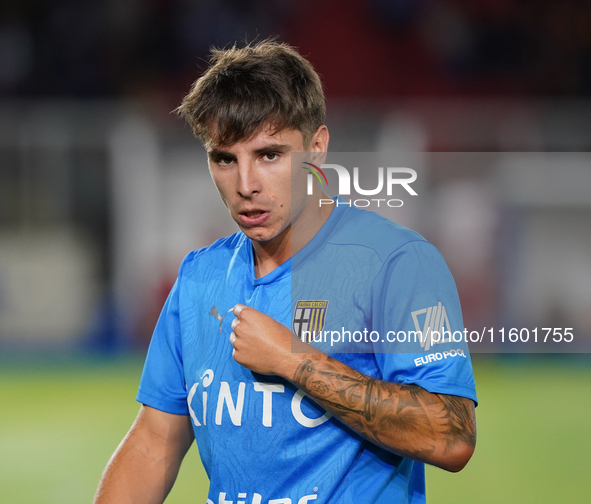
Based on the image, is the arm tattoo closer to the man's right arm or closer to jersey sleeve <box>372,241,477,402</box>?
jersey sleeve <box>372,241,477,402</box>

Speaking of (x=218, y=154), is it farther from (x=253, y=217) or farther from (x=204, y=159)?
(x=204, y=159)

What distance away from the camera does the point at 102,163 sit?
10414 mm

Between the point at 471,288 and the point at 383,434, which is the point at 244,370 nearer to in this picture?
the point at 383,434

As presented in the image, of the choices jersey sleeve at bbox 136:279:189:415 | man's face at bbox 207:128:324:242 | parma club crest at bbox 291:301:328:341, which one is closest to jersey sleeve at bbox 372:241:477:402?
parma club crest at bbox 291:301:328:341

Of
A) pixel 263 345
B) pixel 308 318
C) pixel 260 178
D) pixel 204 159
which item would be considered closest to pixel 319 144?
pixel 260 178

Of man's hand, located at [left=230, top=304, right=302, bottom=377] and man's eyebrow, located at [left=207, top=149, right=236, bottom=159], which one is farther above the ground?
man's eyebrow, located at [left=207, top=149, right=236, bottom=159]

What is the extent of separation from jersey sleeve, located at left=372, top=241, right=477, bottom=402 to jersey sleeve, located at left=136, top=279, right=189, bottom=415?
0.61m

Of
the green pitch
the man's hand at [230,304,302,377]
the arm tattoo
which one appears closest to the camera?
the arm tattoo

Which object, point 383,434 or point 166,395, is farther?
point 166,395

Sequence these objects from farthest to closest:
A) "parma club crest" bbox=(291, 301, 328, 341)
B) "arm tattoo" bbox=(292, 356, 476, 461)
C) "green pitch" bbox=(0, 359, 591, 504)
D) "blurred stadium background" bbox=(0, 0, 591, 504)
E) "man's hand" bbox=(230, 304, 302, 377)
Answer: "blurred stadium background" bbox=(0, 0, 591, 504)
"green pitch" bbox=(0, 359, 591, 504)
"parma club crest" bbox=(291, 301, 328, 341)
"man's hand" bbox=(230, 304, 302, 377)
"arm tattoo" bbox=(292, 356, 476, 461)

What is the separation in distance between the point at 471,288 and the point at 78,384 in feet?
17.6

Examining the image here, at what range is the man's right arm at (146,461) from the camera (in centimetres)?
170

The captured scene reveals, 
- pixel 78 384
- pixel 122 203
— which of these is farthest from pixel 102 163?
pixel 78 384

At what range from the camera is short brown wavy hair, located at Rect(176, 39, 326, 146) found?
1.58 m
